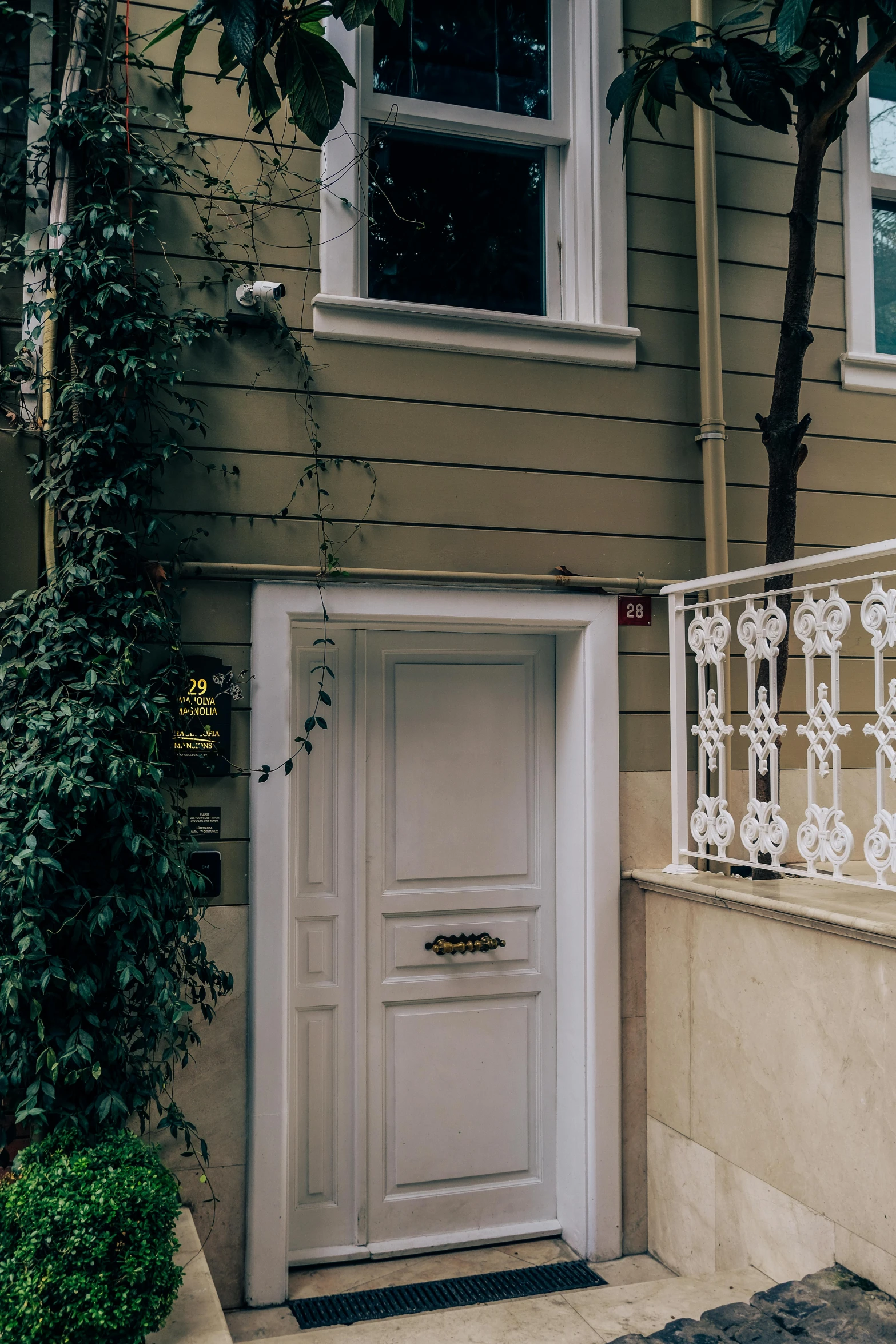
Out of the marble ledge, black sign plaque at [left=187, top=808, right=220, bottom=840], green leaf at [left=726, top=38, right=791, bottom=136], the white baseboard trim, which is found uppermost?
green leaf at [left=726, top=38, right=791, bottom=136]

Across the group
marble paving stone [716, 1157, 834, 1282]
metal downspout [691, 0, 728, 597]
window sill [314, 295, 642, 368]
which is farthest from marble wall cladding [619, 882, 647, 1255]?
window sill [314, 295, 642, 368]

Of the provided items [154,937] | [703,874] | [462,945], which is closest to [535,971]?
[462,945]

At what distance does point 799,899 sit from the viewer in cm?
319

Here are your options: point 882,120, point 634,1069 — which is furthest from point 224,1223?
point 882,120

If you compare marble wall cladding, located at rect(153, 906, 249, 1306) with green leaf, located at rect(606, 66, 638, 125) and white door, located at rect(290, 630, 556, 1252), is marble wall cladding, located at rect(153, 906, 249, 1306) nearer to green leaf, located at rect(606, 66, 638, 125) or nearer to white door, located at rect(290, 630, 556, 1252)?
white door, located at rect(290, 630, 556, 1252)

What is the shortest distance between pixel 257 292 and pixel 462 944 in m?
2.50

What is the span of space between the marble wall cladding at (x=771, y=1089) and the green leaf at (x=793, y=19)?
2.25 metres

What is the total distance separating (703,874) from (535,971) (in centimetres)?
80

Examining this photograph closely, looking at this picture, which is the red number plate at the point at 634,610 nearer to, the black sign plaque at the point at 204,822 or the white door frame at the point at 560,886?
the white door frame at the point at 560,886

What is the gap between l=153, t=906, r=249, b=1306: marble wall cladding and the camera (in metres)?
3.52

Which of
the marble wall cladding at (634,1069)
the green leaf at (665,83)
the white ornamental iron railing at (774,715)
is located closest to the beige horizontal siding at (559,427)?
the white ornamental iron railing at (774,715)

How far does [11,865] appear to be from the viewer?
2.80 meters

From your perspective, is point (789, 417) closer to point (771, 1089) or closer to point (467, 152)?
point (467, 152)

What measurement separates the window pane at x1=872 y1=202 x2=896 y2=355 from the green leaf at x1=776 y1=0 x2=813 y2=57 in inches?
93.1
